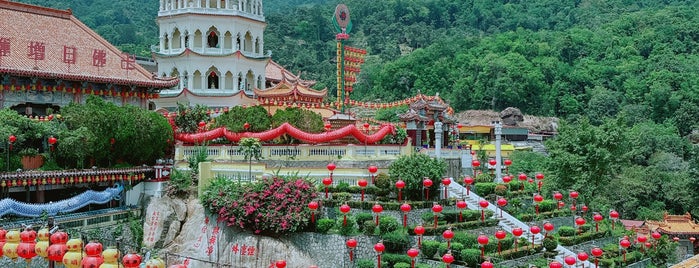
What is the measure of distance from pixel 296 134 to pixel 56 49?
40.3ft

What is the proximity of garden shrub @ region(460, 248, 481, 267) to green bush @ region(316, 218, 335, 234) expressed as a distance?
175 inches

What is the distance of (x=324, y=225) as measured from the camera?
80.1 ft

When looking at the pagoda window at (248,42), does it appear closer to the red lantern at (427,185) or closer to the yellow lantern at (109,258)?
the red lantern at (427,185)

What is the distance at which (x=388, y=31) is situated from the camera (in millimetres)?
104000

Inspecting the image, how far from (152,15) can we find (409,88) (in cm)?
4659

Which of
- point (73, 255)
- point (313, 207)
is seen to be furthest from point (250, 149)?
point (73, 255)

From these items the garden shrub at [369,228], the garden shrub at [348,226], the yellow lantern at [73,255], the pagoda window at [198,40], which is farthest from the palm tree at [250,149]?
the pagoda window at [198,40]

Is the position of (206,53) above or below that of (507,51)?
below

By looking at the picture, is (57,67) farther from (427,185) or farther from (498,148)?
(498,148)

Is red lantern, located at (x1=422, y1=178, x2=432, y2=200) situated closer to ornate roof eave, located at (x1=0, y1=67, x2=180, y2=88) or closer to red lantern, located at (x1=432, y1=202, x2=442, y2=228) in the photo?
red lantern, located at (x1=432, y1=202, x2=442, y2=228)

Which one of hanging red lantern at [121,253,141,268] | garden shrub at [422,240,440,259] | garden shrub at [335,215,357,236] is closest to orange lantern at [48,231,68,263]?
hanging red lantern at [121,253,141,268]

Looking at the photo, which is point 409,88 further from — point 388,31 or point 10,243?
point 10,243

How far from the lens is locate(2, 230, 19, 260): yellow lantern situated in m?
17.5

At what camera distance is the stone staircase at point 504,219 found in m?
26.0
